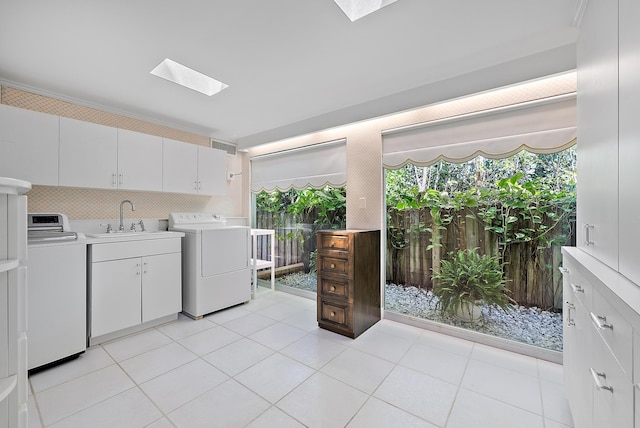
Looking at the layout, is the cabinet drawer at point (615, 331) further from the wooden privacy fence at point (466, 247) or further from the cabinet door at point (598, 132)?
the wooden privacy fence at point (466, 247)

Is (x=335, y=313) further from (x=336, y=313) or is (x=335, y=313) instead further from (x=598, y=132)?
(x=598, y=132)

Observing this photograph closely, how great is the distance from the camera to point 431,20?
170 cm

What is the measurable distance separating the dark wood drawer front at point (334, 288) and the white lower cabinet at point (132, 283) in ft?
5.38

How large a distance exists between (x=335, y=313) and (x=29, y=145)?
3162 millimetres

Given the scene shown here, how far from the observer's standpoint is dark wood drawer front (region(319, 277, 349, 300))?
2635 mm

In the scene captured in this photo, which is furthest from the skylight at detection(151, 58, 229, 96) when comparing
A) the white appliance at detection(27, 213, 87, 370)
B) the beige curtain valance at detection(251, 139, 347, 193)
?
the white appliance at detection(27, 213, 87, 370)

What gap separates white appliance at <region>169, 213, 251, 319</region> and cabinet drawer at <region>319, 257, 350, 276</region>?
1.23 metres

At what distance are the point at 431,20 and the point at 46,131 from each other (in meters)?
3.30

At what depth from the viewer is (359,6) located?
1.61 meters

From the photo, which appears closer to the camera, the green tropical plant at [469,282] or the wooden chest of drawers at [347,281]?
the green tropical plant at [469,282]

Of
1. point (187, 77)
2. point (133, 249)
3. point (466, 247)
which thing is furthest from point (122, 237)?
point (466, 247)

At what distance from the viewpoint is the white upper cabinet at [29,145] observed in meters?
2.21

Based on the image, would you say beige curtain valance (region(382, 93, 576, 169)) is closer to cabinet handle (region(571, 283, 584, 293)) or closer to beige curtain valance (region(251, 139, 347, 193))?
beige curtain valance (region(251, 139, 347, 193))

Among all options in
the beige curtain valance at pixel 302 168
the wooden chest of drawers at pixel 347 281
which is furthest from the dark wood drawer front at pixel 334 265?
the beige curtain valance at pixel 302 168
